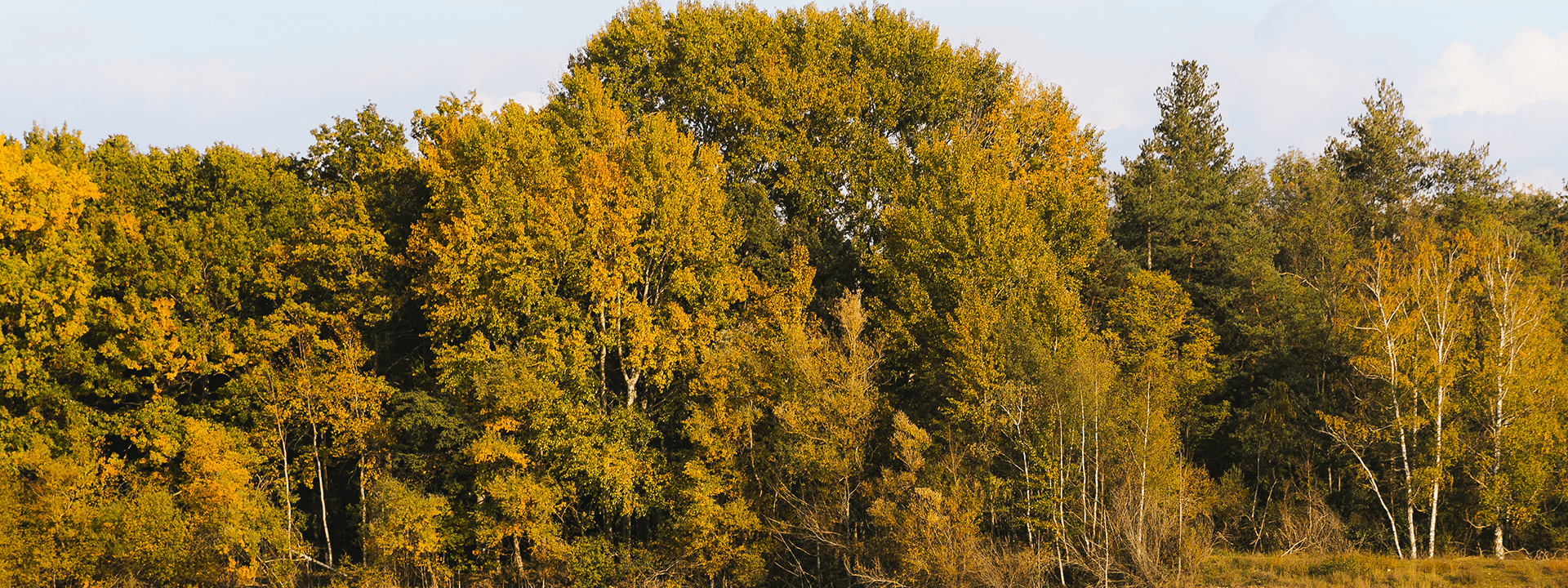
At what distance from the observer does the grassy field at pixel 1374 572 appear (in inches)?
1039

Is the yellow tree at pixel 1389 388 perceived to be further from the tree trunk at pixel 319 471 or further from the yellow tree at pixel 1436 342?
the tree trunk at pixel 319 471

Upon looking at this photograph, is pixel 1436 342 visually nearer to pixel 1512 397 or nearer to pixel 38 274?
pixel 1512 397

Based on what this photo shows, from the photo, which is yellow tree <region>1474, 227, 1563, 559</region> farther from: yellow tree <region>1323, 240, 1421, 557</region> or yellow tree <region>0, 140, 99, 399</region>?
yellow tree <region>0, 140, 99, 399</region>

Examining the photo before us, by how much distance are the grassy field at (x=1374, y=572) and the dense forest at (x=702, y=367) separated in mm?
1301

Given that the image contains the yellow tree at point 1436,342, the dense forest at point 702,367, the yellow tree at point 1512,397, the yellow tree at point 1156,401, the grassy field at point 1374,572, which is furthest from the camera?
the yellow tree at point 1436,342

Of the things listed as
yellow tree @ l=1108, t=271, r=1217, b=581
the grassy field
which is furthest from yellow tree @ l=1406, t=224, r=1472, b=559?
yellow tree @ l=1108, t=271, r=1217, b=581

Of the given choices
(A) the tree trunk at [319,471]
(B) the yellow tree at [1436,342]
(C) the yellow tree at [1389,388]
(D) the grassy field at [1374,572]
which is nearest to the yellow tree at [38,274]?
(A) the tree trunk at [319,471]

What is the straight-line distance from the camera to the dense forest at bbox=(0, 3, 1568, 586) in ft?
95.9

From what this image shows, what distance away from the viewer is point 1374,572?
27516mm

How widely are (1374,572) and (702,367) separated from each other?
20.6 metres

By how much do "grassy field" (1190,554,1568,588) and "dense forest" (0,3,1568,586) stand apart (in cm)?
130

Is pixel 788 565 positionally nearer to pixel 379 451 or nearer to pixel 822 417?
pixel 822 417

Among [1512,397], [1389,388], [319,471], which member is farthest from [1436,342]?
[319,471]

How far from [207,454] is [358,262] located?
7.63m
